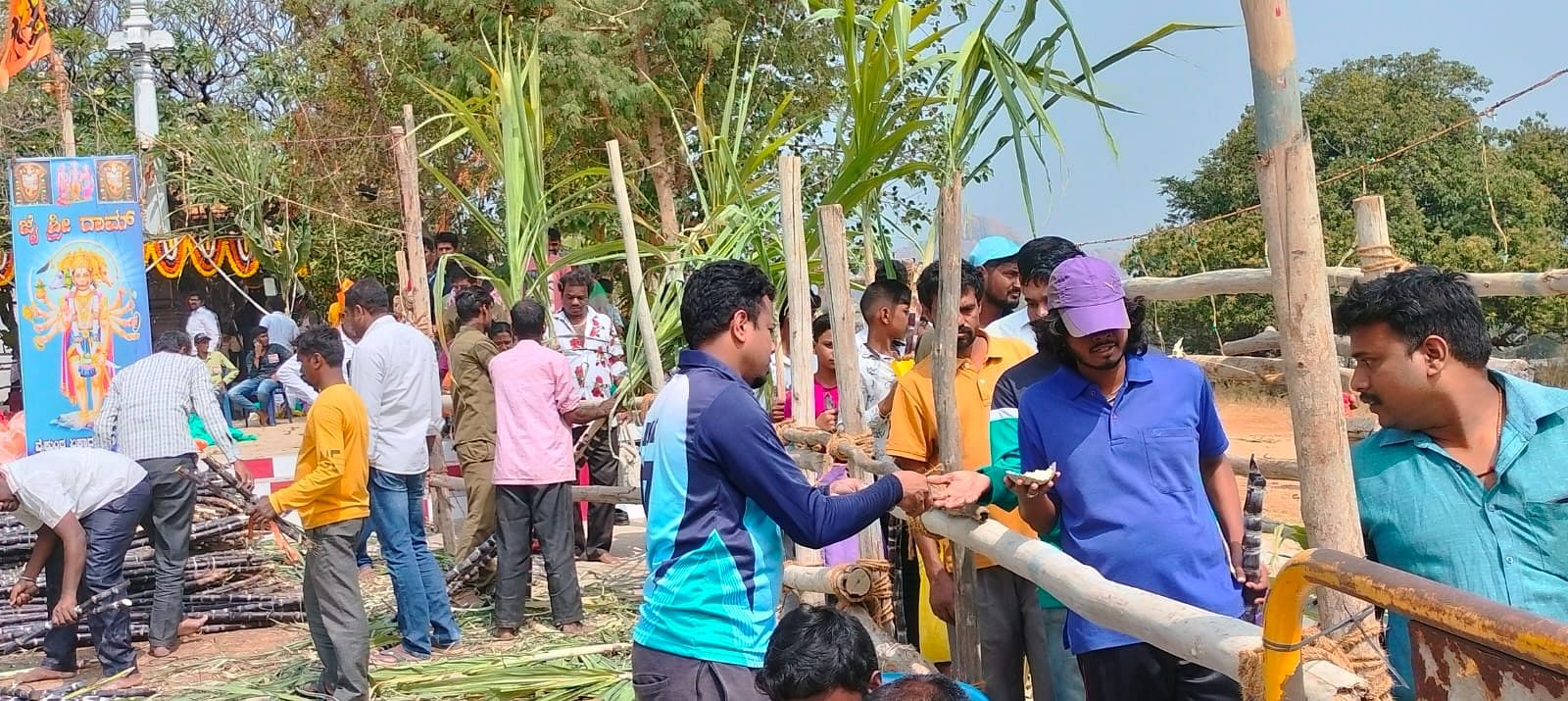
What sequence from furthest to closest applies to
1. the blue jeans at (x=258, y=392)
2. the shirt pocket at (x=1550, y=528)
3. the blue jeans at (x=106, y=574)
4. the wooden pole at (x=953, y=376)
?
1. the blue jeans at (x=258, y=392)
2. the blue jeans at (x=106, y=574)
3. the wooden pole at (x=953, y=376)
4. the shirt pocket at (x=1550, y=528)

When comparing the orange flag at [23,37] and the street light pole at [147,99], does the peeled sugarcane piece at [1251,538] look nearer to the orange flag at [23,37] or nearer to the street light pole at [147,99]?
the orange flag at [23,37]

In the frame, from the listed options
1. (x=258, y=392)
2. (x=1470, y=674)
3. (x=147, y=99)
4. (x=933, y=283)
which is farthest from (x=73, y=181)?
A: (x=1470, y=674)

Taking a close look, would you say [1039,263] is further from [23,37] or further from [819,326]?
[23,37]

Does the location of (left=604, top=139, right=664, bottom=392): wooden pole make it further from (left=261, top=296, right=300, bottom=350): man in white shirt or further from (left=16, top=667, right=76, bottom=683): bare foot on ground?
(left=261, top=296, right=300, bottom=350): man in white shirt

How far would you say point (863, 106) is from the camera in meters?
4.40

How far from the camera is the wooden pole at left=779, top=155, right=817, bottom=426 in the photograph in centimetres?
502

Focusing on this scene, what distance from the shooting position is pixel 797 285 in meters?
5.01

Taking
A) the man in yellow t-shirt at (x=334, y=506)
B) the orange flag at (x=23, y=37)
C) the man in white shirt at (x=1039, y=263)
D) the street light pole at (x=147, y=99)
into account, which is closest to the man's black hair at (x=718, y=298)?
the man in white shirt at (x=1039, y=263)

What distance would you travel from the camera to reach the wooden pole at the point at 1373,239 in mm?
4797

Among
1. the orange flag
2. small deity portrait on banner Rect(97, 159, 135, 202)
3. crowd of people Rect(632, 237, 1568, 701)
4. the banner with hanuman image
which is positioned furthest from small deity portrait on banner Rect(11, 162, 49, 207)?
crowd of people Rect(632, 237, 1568, 701)

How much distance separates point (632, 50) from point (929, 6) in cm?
731

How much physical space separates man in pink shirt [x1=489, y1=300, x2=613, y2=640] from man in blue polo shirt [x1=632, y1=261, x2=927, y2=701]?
4.01 m

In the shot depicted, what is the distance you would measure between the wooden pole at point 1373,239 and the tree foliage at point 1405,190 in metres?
9.63

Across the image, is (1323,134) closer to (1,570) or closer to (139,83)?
(139,83)
